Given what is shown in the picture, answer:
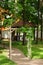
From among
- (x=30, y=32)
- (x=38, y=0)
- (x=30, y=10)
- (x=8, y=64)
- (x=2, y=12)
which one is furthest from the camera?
(x=38, y=0)

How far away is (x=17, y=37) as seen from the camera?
42.7 meters

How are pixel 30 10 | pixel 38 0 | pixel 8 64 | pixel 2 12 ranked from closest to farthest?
pixel 8 64, pixel 30 10, pixel 2 12, pixel 38 0

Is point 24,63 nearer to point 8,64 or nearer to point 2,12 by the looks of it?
point 8,64

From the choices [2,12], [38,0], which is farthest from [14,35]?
[2,12]

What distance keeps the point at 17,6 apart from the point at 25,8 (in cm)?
206

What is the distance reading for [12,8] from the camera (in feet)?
66.4

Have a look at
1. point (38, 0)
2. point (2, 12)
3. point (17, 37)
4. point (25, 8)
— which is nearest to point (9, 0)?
point (25, 8)

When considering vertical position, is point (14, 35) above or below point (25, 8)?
below

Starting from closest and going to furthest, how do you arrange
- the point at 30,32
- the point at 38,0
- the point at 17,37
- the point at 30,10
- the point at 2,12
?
the point at 30,32 < the point at 30,10 < the point at 2,12 < the point at 38,0 < the point at 17,37

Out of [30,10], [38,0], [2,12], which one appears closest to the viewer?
[30,10]

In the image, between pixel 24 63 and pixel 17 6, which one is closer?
pixel 24 63

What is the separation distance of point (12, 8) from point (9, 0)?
2.00 meters

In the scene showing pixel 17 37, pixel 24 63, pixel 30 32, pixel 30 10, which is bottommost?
pixel 17 37

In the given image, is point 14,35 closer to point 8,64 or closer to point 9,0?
point 9,0
